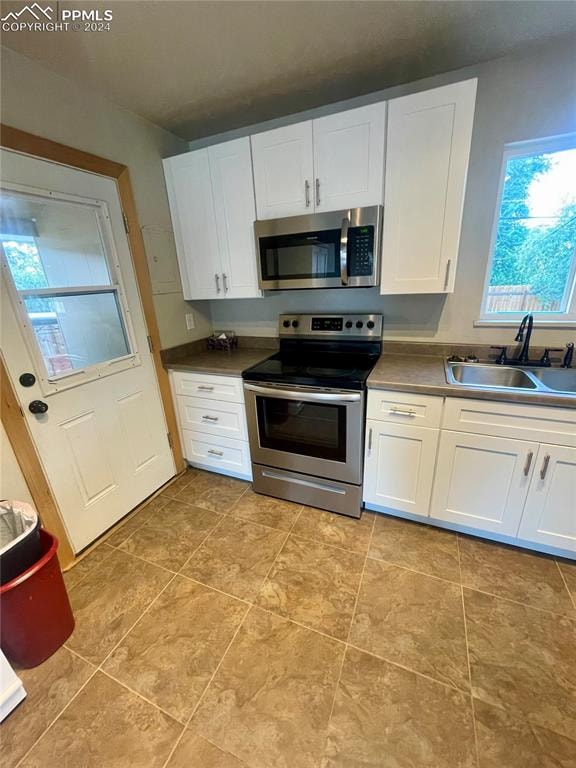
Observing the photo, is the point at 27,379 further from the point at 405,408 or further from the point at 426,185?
the point at 426,185

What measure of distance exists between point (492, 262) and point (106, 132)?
2.41 meters

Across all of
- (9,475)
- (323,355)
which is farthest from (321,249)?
(9,475)

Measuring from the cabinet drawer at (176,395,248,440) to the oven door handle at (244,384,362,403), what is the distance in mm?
247

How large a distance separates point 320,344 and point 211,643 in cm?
181

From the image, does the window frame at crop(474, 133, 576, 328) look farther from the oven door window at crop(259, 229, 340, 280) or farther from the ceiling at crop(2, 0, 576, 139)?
the oven door window at crop(259, 229, 340, 280)

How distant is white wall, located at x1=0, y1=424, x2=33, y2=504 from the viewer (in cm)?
142

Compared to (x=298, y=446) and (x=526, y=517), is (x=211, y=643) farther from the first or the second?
(x=526, y=517)

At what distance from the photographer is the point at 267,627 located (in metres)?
1.41

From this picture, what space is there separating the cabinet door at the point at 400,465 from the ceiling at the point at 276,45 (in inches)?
72.5

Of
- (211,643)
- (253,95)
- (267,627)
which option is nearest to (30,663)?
(211,643)

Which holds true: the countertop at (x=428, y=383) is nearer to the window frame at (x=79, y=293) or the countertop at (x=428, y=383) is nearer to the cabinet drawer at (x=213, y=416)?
the cabinet drawer at (x=213, y=416)

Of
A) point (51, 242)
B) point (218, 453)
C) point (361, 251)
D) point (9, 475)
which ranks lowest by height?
point (218, 453)

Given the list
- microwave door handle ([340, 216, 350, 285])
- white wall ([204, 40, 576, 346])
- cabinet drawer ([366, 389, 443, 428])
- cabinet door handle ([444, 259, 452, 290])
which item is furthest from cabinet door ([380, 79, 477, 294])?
cabinet drawer ([366, 389, 443, 428])

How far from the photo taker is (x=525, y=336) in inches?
Answer: 71.2
